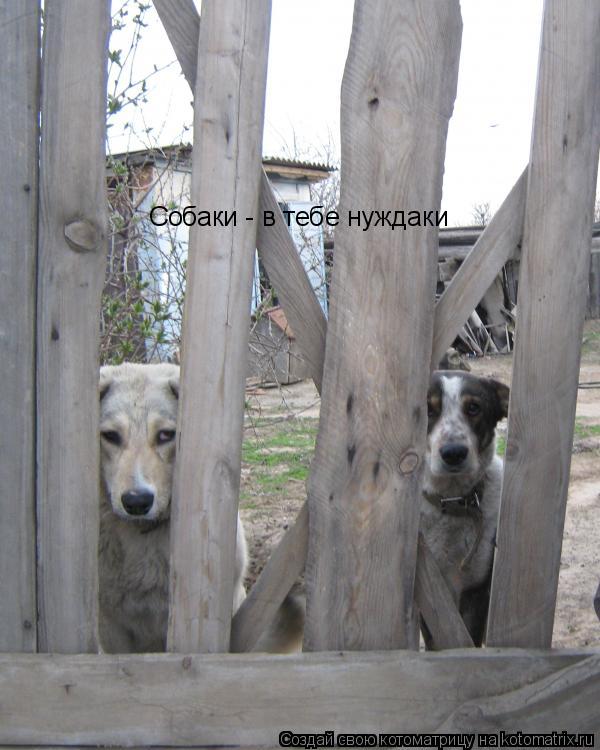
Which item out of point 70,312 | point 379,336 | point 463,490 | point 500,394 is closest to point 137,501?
point 70,312

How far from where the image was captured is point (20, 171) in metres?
2.24

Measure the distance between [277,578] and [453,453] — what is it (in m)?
Answer: 1.79

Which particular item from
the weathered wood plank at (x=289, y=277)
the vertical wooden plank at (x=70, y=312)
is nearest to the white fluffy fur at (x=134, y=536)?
the vertical wooden plank at (x=70, y=312)

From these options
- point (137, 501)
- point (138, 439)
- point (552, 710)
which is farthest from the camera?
point (138, 439)

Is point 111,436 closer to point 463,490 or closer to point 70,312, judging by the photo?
point 70,312

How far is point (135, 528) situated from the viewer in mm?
3176

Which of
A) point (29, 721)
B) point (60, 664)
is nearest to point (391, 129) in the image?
point (60, 664)

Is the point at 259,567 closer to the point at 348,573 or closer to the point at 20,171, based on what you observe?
the point at 348,573

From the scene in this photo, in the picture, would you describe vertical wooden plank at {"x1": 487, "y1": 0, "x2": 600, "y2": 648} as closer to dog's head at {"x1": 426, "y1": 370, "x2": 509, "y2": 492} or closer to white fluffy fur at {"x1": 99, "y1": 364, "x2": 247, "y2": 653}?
white fluffy fur at {"x1": 99, "y1": 364, "x2": 247, "y2": 653}

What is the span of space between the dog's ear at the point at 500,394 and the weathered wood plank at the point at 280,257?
220 centimetres

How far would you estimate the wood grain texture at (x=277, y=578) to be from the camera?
2.38 meters

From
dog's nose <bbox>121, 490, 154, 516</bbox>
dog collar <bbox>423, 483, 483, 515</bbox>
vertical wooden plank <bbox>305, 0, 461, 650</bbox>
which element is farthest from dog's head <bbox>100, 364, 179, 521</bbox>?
dog collar <bbox>423, 483, 483, 515</bbox>

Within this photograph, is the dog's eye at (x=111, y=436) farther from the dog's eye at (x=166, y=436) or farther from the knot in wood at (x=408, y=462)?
the knot in wood at (x=408, y=462)

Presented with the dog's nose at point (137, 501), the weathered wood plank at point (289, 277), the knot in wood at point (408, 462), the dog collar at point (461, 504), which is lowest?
the dog collar at point (461, 504)
